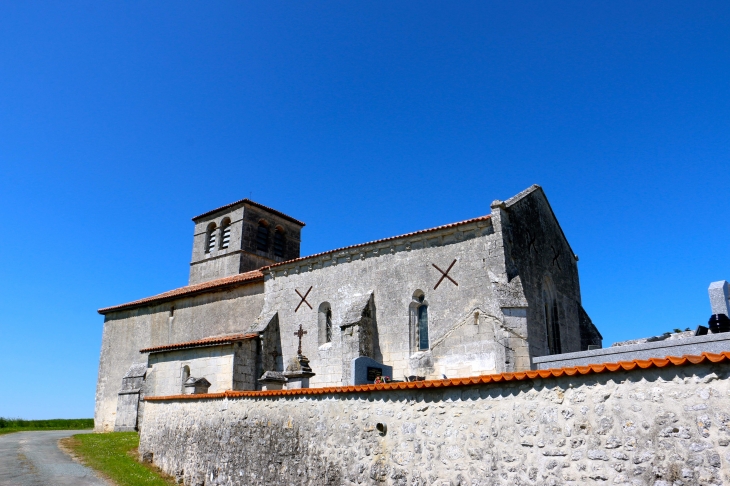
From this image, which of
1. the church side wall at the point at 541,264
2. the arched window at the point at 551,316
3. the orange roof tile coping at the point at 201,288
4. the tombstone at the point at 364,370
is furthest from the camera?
the orange roof tile coping at the point at 201,288

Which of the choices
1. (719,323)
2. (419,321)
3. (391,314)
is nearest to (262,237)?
(391,314)

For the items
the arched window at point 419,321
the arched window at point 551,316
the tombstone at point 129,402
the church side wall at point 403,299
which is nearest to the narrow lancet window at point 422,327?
the arched window at point 419,321

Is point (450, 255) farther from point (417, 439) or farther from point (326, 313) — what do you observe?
point (417, 439)

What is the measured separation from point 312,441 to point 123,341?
2095cm

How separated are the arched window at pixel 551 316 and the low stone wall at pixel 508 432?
9886 millimetres

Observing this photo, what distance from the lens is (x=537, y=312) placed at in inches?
651

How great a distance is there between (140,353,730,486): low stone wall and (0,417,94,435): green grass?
85.7 ft

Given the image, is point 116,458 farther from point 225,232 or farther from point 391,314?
point 225,232

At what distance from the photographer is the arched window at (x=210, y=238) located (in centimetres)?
3279

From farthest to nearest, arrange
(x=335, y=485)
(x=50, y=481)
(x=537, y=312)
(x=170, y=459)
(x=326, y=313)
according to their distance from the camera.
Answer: (x=326, y=313) < (x=537, y=312) < (x=170, y=459) < (x=50, y=481) < (x=335, y=485)

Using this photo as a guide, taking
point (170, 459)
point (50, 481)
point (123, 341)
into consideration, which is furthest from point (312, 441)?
point (123, 341)

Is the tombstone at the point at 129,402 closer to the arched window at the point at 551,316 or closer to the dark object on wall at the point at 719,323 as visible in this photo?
the arched window at the point at 551,316

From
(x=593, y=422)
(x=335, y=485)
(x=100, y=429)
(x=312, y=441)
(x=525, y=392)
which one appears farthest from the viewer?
(x=100, y=429)

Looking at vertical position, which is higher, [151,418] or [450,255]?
Answer: [450,255]
